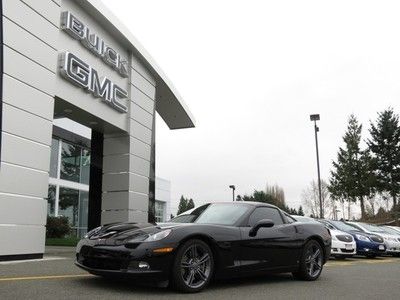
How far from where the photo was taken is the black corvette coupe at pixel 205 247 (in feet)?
19.8

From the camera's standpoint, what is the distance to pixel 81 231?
31.4m

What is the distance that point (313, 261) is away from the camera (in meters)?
8.56

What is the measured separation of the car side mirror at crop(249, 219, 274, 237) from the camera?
717cm

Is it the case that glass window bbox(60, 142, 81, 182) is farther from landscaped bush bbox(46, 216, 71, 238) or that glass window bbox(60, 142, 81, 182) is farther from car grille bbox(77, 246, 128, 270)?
car grille bbox(77, 246, 128, 270)

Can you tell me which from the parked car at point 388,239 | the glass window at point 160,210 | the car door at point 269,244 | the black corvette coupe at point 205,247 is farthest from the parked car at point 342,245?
the glass window at point 160,210

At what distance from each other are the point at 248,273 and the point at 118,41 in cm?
1145

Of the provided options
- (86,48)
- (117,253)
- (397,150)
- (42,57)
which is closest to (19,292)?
(117,253)

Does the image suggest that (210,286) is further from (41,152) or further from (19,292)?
(41,152)

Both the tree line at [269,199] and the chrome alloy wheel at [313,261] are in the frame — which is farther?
the tree line at [269,199]

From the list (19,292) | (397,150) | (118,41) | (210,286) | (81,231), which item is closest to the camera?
(19,292)

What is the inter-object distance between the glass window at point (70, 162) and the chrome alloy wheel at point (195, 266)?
2562cm

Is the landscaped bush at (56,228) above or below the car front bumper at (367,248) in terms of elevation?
above

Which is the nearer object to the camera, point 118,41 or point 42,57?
point 42,57

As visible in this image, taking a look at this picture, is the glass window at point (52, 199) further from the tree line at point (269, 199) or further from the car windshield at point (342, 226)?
the car windshield at point (342, 226)
